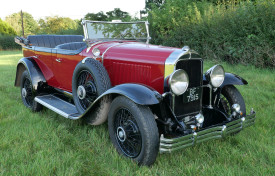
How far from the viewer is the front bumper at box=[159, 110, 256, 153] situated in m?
2.18

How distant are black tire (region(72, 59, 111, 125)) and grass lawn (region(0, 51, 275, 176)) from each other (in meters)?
0.33

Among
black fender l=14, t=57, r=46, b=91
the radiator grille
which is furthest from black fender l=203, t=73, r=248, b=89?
black fender l=14, t=57, r=46, b=91

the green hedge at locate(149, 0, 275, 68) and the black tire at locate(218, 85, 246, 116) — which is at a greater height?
the green hedge at locate(149, 0, 275, 68)

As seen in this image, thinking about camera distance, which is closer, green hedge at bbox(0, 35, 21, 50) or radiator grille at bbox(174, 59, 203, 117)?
radiator grille at bbox(174, 59, 203, 117)

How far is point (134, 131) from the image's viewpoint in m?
2.44

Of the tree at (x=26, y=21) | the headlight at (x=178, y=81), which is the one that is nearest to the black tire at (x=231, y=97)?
the headlight at (x=178, y=81)

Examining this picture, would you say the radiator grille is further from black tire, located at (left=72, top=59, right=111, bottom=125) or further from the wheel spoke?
black tire, located at (left=72, top=59, right=111, bottom=125)

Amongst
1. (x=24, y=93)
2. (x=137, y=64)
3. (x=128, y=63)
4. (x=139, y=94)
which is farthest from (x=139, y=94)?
(x=24, y=93)

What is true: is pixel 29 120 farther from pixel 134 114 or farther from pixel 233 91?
pixel 233 91

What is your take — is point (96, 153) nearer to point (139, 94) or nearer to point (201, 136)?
point (139, 94)

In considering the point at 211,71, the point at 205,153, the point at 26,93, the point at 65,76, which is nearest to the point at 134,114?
the point at 205,153

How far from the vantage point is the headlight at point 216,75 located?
9.36 ft

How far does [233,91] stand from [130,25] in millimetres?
1981

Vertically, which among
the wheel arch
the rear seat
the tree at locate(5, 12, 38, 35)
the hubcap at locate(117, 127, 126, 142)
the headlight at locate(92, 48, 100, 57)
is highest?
the tree at locate(5, 12, 38, 35)
